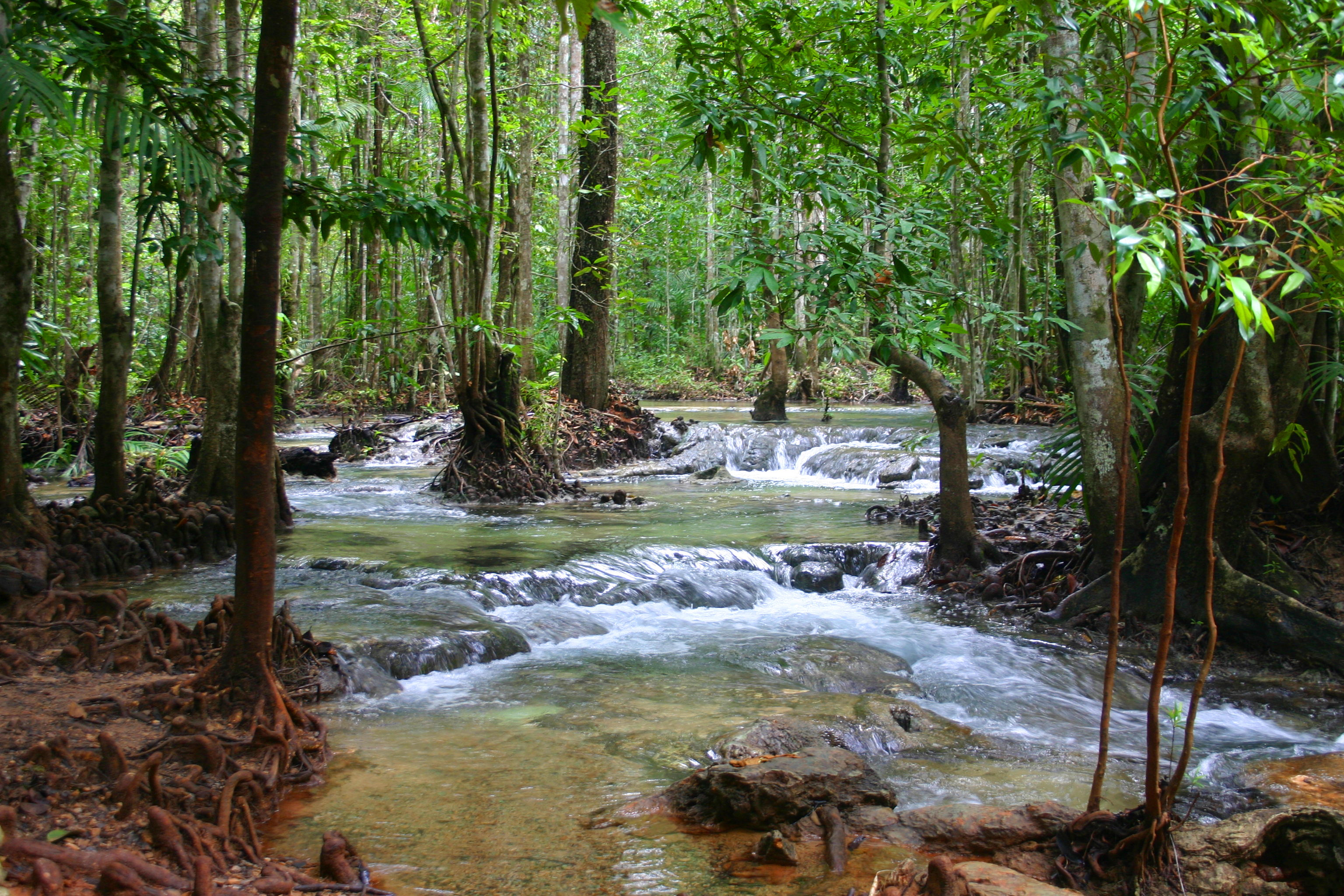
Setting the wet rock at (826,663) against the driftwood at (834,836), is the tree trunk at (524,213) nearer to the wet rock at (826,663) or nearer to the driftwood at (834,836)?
the wet rock at (826,663)

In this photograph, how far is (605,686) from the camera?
5.56 meters

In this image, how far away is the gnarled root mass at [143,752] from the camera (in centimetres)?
268

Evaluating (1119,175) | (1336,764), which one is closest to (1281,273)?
(1119,175)

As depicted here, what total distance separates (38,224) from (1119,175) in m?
17.1

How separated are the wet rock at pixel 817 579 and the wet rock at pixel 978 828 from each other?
5.06 m

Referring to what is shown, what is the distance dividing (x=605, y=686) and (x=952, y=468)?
3869 millimetres

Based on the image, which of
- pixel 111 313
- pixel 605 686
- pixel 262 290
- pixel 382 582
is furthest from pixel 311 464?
pixel 262 290

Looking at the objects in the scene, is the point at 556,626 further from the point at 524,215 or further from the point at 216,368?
the point at 524,215

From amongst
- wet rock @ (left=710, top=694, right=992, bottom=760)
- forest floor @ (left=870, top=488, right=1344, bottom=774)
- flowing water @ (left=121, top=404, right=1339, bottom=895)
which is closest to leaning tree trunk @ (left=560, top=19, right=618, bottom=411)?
flowing water @ (left=121, top=404, right=1339, bottom=895)

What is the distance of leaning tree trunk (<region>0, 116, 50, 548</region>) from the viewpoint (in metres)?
5.76

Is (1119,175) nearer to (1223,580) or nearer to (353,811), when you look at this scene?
(353,811)

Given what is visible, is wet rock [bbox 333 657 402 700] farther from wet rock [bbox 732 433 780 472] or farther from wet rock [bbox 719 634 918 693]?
wet rock [bbox 732 433 780 472]

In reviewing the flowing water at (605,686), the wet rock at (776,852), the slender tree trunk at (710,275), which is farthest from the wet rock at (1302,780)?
the slender tree trunk at (710,275)

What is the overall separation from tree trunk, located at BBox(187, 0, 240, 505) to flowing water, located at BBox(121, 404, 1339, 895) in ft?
3.33
